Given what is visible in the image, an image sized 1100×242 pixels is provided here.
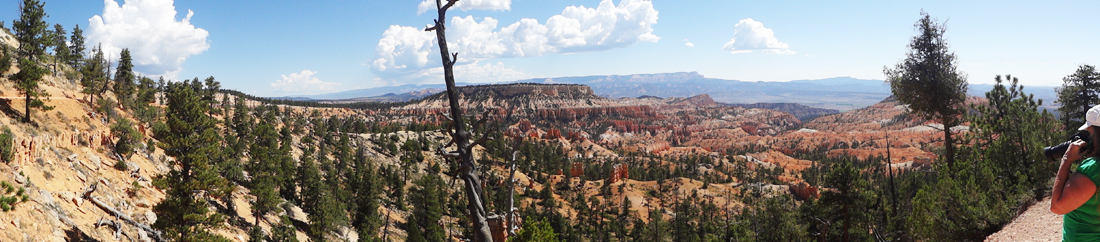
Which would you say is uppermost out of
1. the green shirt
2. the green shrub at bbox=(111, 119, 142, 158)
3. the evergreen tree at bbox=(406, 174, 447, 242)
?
the green shirt

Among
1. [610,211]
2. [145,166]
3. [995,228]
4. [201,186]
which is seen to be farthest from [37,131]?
[610,211]

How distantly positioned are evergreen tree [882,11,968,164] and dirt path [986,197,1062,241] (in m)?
4.55

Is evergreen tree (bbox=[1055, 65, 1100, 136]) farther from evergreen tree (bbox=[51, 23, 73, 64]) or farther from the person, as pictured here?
evergreen tree (bbox=[51, 23, 73, 64])

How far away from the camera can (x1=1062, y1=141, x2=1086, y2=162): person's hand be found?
3.66 m

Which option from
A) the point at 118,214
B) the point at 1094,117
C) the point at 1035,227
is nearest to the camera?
the point at 1094,117

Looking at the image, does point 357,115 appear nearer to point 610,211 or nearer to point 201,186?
point 610,211

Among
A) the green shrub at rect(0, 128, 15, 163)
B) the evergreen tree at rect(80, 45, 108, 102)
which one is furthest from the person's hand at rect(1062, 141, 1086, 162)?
the evergreen tree at rect(80, 45, 108, 102)

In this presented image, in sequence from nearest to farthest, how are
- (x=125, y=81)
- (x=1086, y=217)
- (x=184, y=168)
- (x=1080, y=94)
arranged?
(x=1086, y=217) < (x=184, y=168) < (x=1080, y=94) < (x=125, y=81)

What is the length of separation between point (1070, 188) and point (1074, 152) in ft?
0.89

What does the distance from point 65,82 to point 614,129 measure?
537ft

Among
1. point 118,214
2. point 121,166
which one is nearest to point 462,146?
point 118,214

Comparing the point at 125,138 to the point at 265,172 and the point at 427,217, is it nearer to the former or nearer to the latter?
the point at 265,172

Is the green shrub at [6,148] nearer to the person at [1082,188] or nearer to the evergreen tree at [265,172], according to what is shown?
the evergreen tree at [265,172]

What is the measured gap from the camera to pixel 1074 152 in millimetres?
3682
